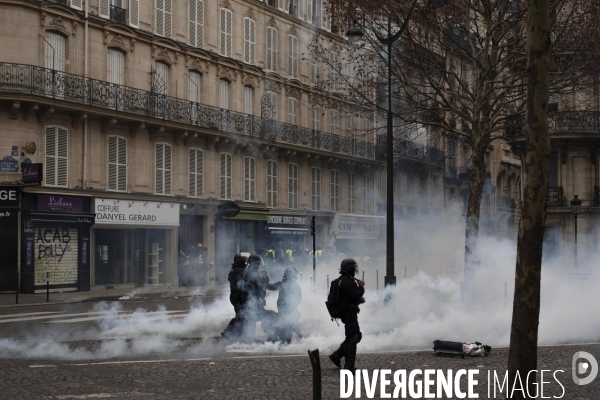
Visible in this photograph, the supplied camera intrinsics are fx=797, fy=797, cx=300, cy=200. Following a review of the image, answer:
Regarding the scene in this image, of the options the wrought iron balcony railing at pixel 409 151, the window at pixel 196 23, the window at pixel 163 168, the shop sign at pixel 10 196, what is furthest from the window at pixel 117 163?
the wrought iron balcony railing at pixel 409 151

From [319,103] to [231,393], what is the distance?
29305 millimetres

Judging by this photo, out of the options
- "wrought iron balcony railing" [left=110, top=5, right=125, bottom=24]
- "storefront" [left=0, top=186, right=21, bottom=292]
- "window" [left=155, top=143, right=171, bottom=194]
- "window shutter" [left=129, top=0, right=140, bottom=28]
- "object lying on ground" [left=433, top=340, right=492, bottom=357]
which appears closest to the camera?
"object lying on ground" [left=433, top=340, right=492, bottom=357]

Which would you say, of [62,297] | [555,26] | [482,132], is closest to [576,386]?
[482,132]

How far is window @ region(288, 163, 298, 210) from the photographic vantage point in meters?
37.2

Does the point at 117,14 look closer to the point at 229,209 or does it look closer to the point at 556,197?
the point at 229,209

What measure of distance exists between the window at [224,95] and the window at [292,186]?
16.0ft

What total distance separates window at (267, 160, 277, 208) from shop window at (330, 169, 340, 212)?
482 cm

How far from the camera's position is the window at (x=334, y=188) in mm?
40219

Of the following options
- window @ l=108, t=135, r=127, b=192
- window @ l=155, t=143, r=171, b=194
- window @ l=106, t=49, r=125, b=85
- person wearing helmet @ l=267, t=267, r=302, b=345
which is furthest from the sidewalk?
person wearing helmet @ l=267, t=267, r=302, b=345

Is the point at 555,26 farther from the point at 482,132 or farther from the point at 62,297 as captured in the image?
the point at 62,297

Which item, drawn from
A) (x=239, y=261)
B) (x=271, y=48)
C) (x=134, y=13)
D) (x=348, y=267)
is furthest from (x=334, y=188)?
(x=348, y=267)

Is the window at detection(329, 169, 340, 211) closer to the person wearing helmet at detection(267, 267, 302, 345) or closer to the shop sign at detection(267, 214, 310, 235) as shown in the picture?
the shop sign at detection(267, 214, 310, 235)

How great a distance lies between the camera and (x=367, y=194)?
1695 inches

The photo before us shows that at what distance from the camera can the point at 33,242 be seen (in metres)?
26.0
